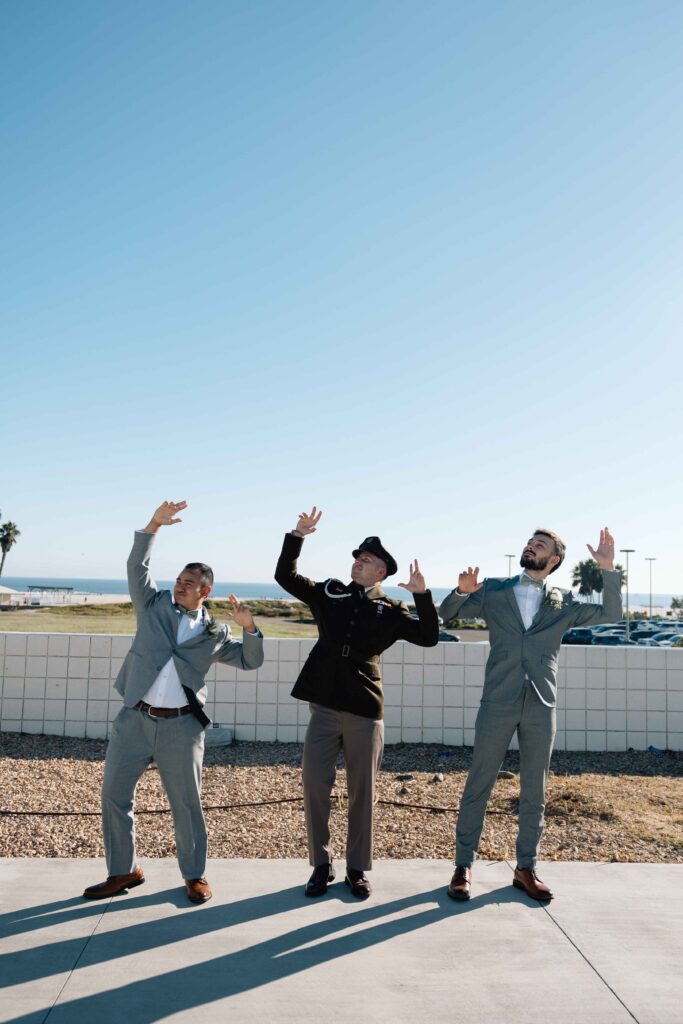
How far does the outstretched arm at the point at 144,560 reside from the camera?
12.8ft

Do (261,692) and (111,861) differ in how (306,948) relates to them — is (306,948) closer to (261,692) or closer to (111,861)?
(111,861)

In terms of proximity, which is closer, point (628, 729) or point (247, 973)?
point (247, 973)

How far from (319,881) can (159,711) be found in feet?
3.85

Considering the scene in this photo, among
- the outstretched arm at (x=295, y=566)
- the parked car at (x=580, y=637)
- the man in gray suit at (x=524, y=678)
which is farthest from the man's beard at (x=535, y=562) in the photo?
the parked car at (x=580, y=637)

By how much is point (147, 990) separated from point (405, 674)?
15.9 ft

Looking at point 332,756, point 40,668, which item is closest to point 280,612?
point 40,668

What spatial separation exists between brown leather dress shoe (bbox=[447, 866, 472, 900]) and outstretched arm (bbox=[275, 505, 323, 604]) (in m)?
1.59

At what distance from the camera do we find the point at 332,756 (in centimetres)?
392

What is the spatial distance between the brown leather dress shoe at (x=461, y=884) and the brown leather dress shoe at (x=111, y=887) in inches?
62.7

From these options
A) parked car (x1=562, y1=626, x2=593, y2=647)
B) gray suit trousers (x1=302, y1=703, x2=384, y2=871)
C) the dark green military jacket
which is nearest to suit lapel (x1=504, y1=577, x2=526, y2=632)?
the dark green military jacket

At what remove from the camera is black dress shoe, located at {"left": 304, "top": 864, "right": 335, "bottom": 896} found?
3734 millimetres

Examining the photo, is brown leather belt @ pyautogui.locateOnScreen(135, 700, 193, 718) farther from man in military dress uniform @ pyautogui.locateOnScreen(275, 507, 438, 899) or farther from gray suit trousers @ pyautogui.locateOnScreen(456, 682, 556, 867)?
gray suit trousers @ pyautogui.locateOnScreen(456, 682, 556, 867)

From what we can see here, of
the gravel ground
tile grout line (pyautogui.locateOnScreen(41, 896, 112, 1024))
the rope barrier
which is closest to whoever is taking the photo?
tile grout line (pyautogui.locateOnScreen(41, 896, 112, 1024))

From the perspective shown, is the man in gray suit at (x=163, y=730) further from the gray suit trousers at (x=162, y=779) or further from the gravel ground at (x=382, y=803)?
the gravel ground at (x=382, y=803)
